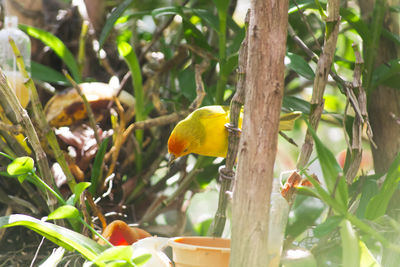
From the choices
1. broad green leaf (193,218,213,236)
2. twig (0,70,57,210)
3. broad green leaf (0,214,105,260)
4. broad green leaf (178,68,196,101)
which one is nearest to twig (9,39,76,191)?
twig (0,70,57,210)

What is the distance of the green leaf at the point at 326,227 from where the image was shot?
436 millimetres

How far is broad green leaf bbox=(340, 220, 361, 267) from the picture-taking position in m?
0.45

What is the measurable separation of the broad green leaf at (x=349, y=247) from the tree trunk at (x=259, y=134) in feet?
0.26

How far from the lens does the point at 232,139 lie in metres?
0.58

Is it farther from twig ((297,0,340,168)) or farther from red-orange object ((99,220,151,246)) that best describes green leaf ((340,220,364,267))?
A: red-orange object ((99,220,151,246))

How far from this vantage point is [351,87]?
63cm

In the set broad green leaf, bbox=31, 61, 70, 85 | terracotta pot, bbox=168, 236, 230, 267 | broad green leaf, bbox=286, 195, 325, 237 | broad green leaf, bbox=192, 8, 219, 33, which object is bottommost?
broad green leaf, bbox=286, 195, 325, 237

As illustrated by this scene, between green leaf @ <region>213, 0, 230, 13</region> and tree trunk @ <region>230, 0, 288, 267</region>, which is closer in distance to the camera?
tree trunk @ <region>230, 0, 288, 267</region>

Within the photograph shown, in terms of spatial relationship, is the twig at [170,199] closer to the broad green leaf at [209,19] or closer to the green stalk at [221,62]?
the green stalk at [221,62]

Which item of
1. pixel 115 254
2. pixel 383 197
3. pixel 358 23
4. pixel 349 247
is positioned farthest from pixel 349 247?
pixel 358 23

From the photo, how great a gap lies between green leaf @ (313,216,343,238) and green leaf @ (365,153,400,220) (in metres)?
0.11

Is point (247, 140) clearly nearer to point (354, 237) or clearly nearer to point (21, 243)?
point (354, 237)

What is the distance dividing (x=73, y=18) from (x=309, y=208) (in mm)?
675

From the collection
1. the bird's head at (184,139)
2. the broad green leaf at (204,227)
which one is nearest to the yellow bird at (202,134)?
the bird's head at (184,139)
